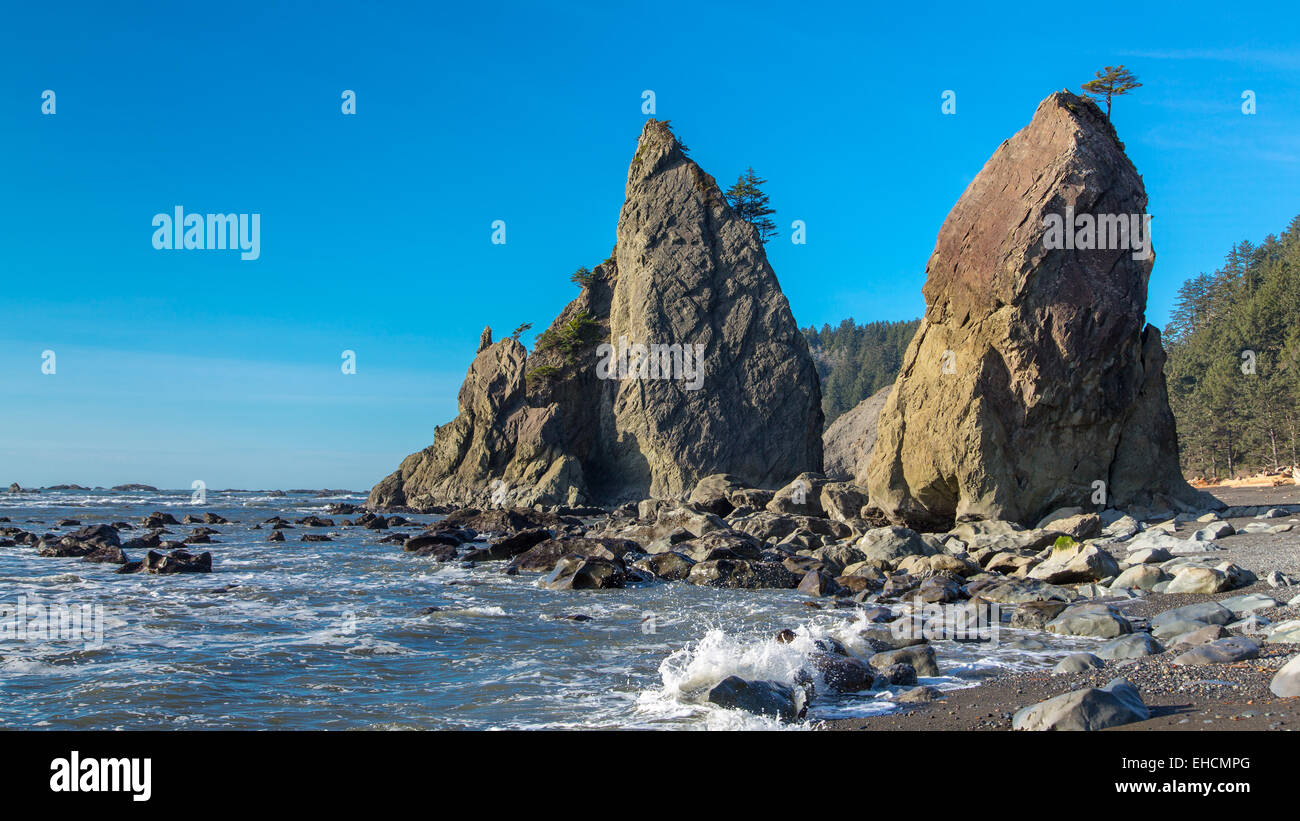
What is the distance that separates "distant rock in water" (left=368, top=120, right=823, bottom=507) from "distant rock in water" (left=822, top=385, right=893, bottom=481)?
6064 millimetres

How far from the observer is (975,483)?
2422 centimetres

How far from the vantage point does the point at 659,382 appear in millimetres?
56875

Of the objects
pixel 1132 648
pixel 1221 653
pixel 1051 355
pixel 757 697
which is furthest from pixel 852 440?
pixel 757 697

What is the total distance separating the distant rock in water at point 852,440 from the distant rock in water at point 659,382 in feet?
19.9

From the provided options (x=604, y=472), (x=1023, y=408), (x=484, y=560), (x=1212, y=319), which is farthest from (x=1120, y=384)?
(x=1212, y=319)

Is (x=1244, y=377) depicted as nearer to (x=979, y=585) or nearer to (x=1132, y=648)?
(x=979, y=585)

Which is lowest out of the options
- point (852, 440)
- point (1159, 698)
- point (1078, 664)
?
point (1078, 664)

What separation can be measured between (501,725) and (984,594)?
1054 cm

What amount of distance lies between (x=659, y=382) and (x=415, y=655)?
45696 mm

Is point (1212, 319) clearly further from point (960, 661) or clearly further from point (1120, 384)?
point (960, 661)

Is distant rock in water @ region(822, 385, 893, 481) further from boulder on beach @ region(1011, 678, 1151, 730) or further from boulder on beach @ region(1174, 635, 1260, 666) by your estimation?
boulder on beach @ region(1011, 678, 1151, 730)

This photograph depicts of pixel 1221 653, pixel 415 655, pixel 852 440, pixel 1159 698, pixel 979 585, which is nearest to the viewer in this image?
pixel 1159 698

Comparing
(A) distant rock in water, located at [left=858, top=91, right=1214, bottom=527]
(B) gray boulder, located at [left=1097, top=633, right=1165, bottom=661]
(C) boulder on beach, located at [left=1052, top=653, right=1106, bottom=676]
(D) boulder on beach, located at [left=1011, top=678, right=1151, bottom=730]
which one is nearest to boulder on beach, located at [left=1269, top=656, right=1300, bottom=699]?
(D) boulder on beach, located at [left=1011, top=678, right=1151, bottom=730]
